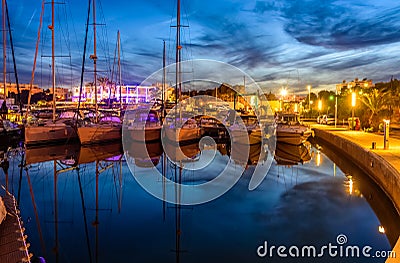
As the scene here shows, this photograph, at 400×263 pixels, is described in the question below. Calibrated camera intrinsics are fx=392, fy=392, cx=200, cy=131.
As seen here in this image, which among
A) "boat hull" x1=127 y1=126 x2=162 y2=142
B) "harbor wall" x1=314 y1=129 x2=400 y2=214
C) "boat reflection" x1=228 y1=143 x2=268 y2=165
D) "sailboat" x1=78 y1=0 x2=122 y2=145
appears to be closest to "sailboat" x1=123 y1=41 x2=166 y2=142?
"boat hull" x1=127 y1=126 x2=162 y2=142

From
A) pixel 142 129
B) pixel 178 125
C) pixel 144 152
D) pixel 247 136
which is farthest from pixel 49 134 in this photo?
pixel 247 136

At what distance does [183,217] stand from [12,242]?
6.21 m

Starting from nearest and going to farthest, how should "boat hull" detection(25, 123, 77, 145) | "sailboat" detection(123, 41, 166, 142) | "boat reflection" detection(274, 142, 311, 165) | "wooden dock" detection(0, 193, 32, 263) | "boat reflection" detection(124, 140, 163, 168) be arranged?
"wooden dock" detection(0, 193, 32, 263) < "boat reflection" detection(124, 140, 163, 168) < "boat reflection" detection(274, 142, 311, 165) < "boat hull" detection(25, 123, 77, 145) < "sailboat" detection(123, 41, 166, 142)

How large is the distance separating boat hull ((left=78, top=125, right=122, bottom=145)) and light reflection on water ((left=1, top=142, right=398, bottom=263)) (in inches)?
347

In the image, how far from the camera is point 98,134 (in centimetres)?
3020

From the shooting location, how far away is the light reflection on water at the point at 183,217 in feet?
31.2

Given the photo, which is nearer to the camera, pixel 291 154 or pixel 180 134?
pixel 291 154

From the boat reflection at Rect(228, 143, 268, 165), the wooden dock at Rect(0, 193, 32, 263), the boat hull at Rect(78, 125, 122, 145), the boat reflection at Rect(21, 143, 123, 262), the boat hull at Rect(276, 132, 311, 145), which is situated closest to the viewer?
the wooden dock at Rect(0, 193, 32, 263)

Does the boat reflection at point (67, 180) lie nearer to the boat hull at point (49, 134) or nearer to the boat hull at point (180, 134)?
the boat hull at point (49, 134)

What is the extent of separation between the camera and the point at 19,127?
121ft

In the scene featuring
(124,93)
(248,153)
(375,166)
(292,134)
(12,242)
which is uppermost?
(124,93)

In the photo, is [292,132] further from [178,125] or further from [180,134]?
[178,125]

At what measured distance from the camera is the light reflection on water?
9.51 metres

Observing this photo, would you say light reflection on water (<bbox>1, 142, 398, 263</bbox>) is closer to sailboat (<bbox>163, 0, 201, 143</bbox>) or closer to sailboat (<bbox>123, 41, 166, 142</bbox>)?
sailboat (<bbox>163, 0, 201, 143</bbox>)
